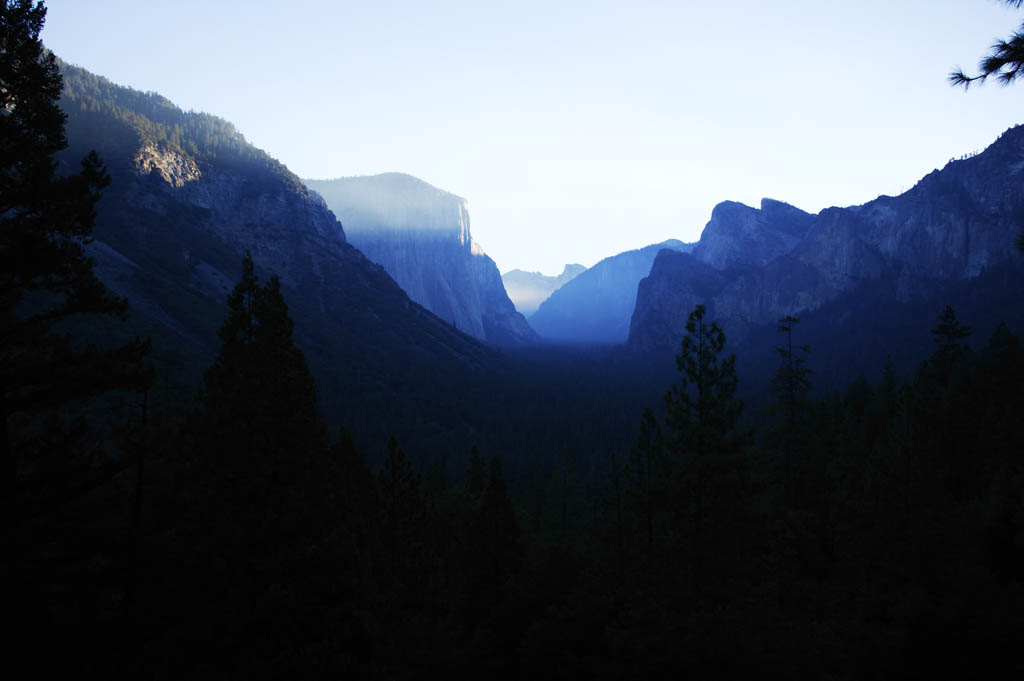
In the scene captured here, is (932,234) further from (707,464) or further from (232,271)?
(232,271)

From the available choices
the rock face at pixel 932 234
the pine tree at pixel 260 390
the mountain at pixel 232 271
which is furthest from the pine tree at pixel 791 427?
the rock face at pixel 932 234

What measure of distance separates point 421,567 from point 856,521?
19917 millimetres

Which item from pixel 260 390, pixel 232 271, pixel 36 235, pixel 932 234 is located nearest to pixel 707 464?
pixel 260 390

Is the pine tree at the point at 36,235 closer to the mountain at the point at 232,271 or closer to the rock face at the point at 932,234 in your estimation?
the mountain at the point at 232,271

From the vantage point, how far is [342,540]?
14.6 meters

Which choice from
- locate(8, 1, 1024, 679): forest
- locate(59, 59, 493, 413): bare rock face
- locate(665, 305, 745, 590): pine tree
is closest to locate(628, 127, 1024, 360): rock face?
locate(59, 59, 493, 413): bare rock face

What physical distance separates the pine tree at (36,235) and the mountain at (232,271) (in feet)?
309

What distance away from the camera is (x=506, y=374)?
6959 inches

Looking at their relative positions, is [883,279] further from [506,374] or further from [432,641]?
[432,641]

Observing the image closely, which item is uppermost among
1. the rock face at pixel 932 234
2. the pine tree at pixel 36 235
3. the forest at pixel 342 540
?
the rock face at pixel 932 234

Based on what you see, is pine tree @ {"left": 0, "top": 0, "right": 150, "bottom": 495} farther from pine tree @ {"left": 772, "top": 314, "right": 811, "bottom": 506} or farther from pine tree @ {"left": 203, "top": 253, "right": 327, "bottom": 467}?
pine tree @ {"left": 772, "top": 314, "right": 811, "bottom": 506}

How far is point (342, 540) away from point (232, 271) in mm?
158738

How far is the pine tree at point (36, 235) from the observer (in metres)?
8.70

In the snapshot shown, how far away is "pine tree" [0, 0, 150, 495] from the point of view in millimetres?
8695
